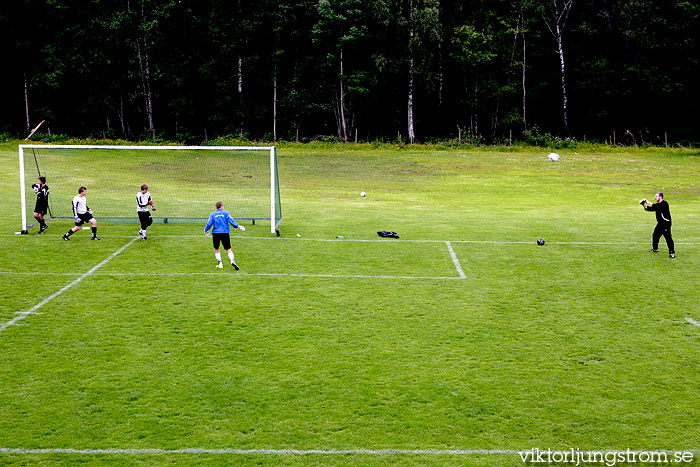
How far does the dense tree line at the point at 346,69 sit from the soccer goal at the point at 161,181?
42.1 feet

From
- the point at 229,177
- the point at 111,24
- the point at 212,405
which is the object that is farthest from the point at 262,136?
the point at 212,405

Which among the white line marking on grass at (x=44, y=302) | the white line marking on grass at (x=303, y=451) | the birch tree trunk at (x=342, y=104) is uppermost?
the birch tree trunk at (x=342, y=104)

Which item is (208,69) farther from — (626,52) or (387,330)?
(387,330)

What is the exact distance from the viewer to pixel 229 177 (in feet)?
141

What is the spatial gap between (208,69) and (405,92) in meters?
19.9

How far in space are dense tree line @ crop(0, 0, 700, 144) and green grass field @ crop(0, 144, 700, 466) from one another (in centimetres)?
4099

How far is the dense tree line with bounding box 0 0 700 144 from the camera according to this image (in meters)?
62.1

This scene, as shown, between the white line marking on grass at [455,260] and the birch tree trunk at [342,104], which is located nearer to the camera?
the white line marking on grass at [455,260]

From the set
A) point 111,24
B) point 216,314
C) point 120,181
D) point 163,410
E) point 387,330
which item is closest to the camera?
point 163,410

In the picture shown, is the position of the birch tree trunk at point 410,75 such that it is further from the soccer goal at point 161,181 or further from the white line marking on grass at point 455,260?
the white line marking on grass at point 455,260

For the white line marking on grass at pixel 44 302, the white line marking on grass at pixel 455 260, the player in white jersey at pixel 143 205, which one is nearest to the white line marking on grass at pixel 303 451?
the white line marking on grass at pixel 44 302

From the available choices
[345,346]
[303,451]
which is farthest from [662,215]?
[303,451]

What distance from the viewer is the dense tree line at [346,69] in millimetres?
62125

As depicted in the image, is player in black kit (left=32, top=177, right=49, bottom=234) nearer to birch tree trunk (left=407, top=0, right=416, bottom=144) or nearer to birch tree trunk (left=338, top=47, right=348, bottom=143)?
birch tree trunk (left=338, top=47, right=348, bottom=143)
